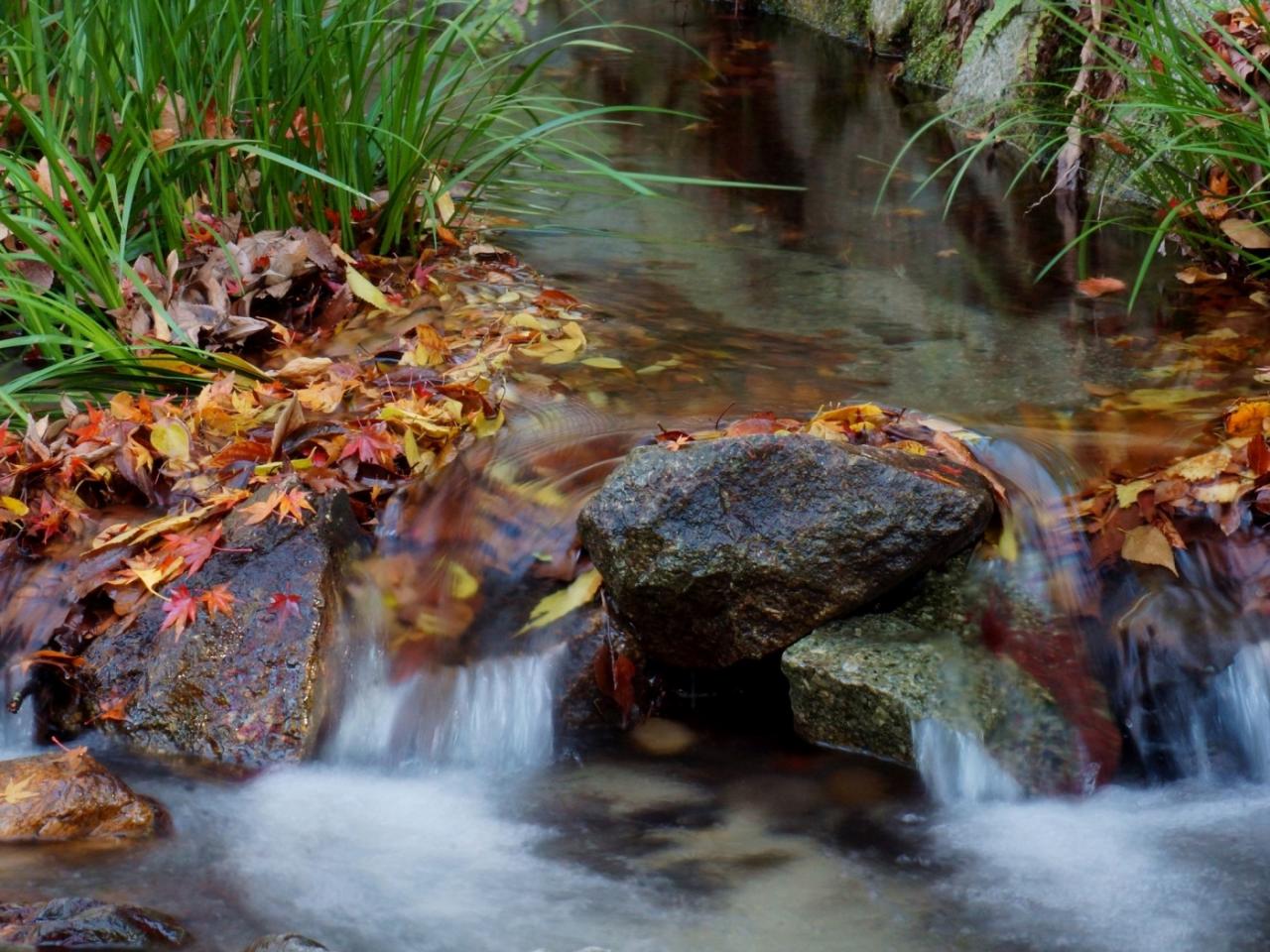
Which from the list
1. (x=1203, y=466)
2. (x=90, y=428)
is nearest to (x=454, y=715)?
(x=90, y=428)

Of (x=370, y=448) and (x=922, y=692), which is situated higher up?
(x=370, y=448)

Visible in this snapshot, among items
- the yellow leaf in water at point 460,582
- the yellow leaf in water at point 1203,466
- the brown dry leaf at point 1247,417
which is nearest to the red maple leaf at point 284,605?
the yellow leaf in water at point 460,582

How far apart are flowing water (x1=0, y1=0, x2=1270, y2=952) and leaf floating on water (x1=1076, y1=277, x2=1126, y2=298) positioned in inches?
4.1

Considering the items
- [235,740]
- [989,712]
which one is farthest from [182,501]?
[989,712]

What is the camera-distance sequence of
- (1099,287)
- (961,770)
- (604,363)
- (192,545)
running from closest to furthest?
(961,770) → (192,545) → (604,363) → (1099,287)

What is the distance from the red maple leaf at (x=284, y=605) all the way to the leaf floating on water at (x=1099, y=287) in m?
2.73

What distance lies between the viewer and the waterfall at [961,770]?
2619mm

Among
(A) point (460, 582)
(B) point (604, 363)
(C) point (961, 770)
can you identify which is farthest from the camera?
(B) point (604, 363)

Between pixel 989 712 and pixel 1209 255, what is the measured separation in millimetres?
2443

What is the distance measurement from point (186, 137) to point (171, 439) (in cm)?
118

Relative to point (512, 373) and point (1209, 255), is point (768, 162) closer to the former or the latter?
point (1209, 255)

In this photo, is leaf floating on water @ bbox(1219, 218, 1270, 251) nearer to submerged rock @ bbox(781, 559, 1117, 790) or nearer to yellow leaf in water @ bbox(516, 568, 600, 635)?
submerged rock @ bbox(781, 559, 1117, 790)

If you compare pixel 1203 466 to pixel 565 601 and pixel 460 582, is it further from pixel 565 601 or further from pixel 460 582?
pixel 460 582

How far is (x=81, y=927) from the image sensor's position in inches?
82.1
